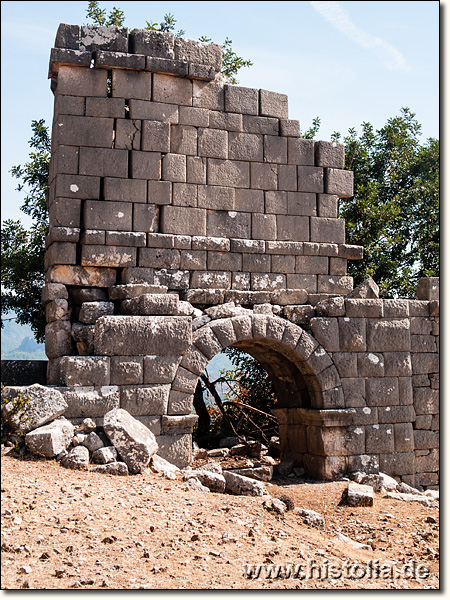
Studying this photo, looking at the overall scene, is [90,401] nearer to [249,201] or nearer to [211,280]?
[211,280]

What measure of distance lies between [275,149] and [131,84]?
2.20m

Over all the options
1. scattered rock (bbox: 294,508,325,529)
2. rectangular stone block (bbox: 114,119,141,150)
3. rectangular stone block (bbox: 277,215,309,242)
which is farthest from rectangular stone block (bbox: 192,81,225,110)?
scattered rock (bbox: 294,508,325,529)

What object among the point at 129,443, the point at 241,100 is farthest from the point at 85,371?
the point at 241,100

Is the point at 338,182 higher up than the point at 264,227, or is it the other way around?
the point at 338,182

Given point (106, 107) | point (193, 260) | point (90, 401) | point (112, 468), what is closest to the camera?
point (112, 468)

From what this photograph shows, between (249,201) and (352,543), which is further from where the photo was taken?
(249,201)

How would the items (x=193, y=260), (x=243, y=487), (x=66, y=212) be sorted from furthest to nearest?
1. (x=193, y=260)
2. (x=66, y=212)
3. (x=243, y=487)

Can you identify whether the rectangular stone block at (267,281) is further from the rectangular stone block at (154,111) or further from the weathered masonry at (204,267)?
the rectangular stone block at (154,111)

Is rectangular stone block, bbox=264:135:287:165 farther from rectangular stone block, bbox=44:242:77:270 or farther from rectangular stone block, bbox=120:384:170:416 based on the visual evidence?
rectangular stone block, bbox=120:384:170:416

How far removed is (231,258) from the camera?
945 cm

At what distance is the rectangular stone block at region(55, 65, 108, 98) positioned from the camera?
29.6 feet

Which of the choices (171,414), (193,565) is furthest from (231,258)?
(193,565)

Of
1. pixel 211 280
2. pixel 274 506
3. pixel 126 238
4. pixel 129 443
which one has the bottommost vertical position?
pixel 274 506

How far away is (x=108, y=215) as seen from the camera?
892cm
